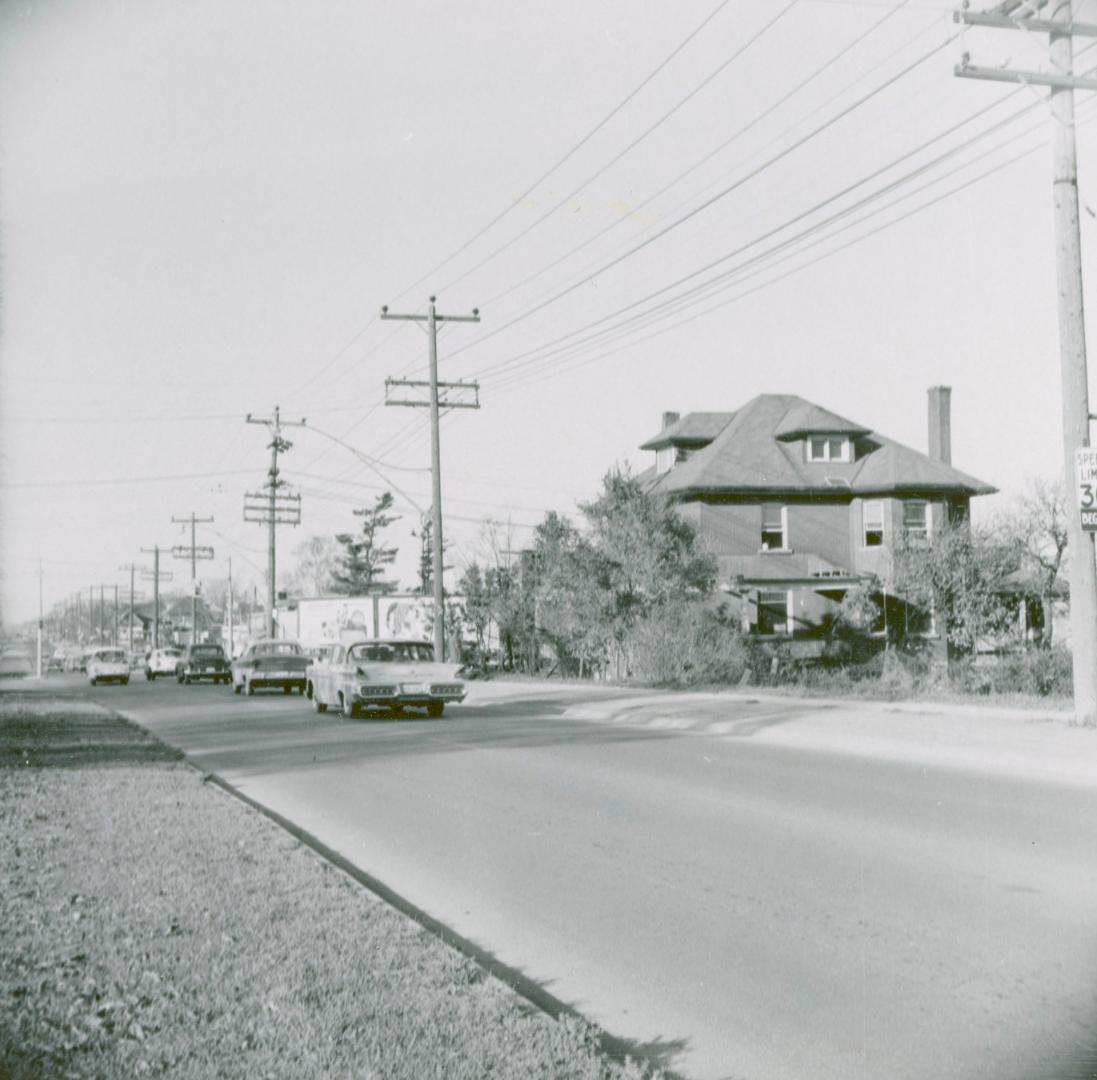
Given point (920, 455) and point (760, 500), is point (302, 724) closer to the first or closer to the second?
point (760, 500)

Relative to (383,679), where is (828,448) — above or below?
above

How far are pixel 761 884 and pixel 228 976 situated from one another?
3602 mm

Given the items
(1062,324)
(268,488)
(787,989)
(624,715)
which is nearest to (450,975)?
(787,989)

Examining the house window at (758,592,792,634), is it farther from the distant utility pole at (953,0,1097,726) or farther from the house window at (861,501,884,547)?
the distant utility pole at (953,0,1097,726)

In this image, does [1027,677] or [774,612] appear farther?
[774,612]

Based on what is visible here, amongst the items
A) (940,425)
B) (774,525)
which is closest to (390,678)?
(774,525)

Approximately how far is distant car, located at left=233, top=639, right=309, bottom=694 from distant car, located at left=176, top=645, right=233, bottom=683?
9525 mm

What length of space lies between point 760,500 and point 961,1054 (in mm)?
41084

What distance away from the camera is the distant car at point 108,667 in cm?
4788

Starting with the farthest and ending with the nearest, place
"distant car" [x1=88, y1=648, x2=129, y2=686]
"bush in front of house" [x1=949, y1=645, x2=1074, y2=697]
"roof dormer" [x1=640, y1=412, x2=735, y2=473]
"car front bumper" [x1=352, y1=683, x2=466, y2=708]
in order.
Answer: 1. "roof dormer" [x1=640, y1=412, x2=735, y2=473]
2. "distant car" [x1=88, y1=648, x2=129, y2=686]
3. "bush in front of house" [x1=949, y1=645, x2=1074, y2=697]
4. "car front bumper" [x1=352, y1=683, x2=466, y2=708]

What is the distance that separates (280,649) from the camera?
3750cm

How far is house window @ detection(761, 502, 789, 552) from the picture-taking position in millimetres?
45312

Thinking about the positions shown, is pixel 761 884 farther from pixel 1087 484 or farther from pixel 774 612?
pixel 774 612

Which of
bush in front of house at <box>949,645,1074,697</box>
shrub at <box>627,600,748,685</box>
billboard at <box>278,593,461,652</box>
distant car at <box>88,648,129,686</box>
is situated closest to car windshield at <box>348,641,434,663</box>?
shrub at <box>627,600,748,685</box>
